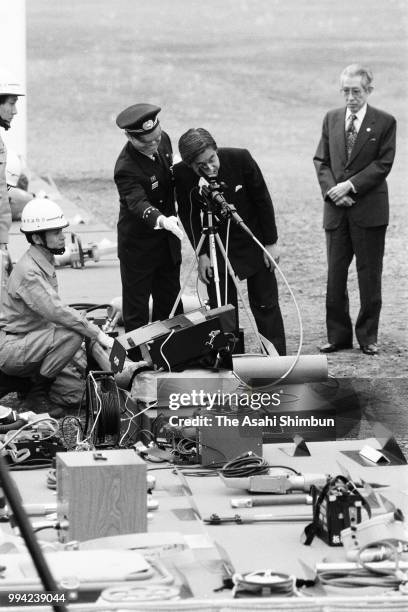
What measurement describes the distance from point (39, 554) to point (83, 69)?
78.9 ft

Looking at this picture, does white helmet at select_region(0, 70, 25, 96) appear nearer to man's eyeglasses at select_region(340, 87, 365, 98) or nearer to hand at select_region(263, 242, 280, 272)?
hand at select_region(263, 242, 280, 272)

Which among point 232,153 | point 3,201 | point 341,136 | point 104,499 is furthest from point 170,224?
point 104,499

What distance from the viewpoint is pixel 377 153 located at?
752cm

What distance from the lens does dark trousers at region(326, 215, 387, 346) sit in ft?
24.7

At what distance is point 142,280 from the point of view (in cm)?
693

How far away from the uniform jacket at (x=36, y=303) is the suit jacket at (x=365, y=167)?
1.73 meters

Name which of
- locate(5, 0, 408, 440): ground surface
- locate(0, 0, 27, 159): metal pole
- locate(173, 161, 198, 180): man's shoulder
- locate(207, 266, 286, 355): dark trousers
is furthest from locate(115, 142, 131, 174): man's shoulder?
locate(5, 0, 408, 440): ground surface

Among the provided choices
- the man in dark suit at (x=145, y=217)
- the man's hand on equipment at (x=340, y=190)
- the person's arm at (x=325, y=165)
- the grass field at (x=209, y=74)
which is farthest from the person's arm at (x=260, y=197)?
the grass field at (x=209, y=74)

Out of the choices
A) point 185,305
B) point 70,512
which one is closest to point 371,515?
point 70,512

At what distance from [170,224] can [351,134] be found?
1.59 metres

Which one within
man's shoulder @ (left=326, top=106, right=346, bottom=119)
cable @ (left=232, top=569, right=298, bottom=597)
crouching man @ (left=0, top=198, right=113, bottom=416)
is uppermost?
man's shoulder @ (left=326, top=106, right=346, bottom=119)

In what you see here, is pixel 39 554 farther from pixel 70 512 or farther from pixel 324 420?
pixel 324 420

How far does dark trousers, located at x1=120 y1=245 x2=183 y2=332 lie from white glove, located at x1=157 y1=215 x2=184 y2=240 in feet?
1.70

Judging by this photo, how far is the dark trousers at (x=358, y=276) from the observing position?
7.52 m
